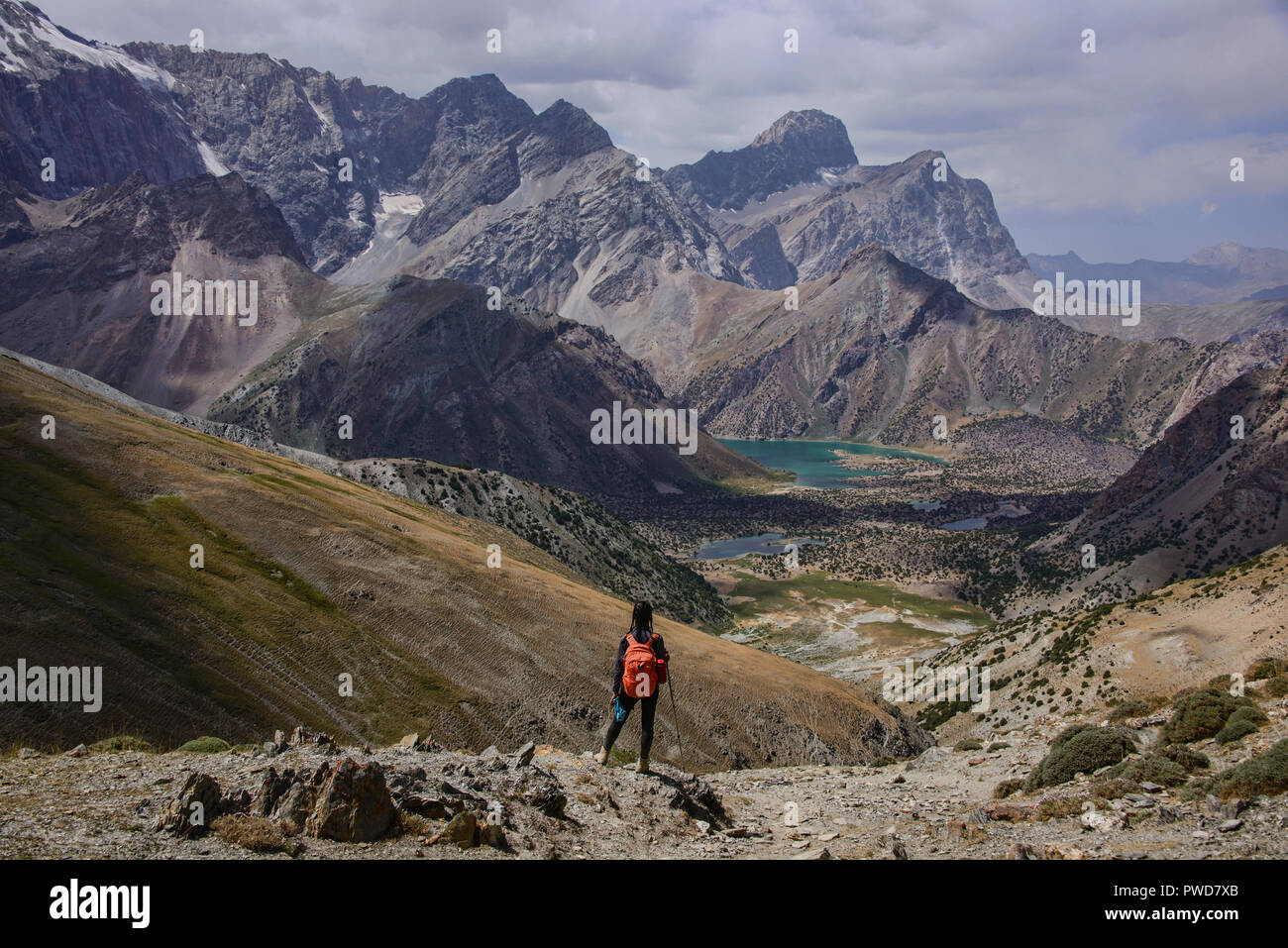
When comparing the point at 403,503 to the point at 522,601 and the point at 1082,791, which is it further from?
the point at 1082,791

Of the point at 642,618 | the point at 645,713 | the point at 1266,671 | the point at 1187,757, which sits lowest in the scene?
the point at 1266,671

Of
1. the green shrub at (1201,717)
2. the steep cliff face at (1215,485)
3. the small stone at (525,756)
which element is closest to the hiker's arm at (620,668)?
the small stone at (525,756)

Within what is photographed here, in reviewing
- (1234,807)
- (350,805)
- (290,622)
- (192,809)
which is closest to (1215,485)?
(290,622)

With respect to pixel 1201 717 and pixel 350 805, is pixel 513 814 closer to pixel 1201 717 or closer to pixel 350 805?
pixel 350 805

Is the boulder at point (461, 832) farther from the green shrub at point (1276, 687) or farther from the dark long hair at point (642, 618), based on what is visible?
the green shrub at point (1276, 687)

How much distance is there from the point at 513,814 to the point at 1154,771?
14184 millimetres

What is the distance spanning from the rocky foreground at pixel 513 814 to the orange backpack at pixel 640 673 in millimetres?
2547

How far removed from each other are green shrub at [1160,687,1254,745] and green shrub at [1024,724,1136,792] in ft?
3.53

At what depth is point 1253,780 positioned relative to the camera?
17.3 metres

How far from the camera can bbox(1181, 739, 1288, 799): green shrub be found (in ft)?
55.7

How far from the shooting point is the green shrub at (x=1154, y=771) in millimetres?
19844

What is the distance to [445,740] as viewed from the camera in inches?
1622

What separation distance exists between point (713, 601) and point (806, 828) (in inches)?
4696

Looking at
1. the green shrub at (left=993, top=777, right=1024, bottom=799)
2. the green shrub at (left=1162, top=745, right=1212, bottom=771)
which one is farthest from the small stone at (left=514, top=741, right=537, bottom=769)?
the green shrub at (left=1162, top=745, right=1212, bottom=771)
